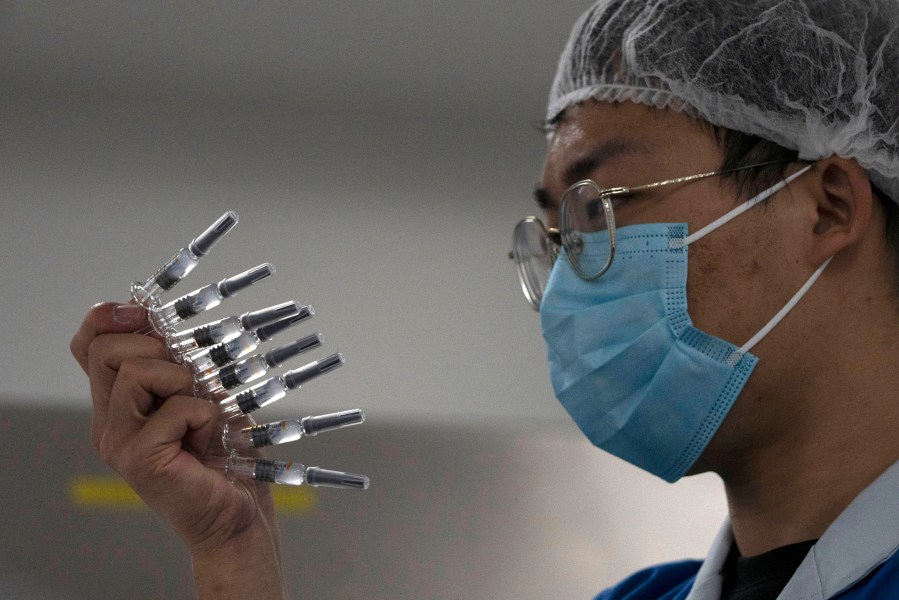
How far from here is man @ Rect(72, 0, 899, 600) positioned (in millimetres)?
1037

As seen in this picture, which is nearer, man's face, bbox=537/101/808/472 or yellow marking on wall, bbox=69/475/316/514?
man's face, bbox=537/101/808/472

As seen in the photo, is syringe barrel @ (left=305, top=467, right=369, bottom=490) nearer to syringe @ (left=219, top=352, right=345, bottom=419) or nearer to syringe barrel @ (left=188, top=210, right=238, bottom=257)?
syringe @ (left=219, top=352, right=345, bottom=419)

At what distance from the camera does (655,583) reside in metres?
1.38

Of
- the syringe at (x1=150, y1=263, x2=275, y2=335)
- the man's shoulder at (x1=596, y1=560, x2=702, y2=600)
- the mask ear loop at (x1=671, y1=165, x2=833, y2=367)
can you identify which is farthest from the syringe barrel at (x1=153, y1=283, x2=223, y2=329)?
the man's shoulder at (x1=596, y1=560, x2=702, y2=600)

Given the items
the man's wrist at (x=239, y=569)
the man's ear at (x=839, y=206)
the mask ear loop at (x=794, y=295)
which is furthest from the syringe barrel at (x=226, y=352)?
the man's ear at (x=839, y=206)

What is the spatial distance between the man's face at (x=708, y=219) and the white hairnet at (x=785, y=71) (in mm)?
38

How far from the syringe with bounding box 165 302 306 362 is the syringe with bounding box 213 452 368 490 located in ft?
0.49

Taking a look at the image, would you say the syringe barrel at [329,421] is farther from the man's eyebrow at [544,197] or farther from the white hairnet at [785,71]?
the white hairnet at [785,71]

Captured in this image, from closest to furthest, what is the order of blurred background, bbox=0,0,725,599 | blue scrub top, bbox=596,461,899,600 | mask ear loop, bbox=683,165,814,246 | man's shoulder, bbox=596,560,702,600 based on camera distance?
blue scrub top, bbox=596,461,899,600, mask ear loop, bbox=683,165,814,246, man's shoulder, bbox=596,560,702,600, blurred background, bbox=0,0,725,599

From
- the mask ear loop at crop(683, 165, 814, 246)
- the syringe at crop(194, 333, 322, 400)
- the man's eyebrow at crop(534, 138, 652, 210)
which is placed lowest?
the syringe at crop(194, 333, 322, 400)

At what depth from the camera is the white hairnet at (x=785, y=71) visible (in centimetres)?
107

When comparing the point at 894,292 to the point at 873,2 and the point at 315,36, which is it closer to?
the point at 873,2

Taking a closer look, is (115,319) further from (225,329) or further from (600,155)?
(600,155)

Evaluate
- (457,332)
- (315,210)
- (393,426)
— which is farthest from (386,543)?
(315,210)
